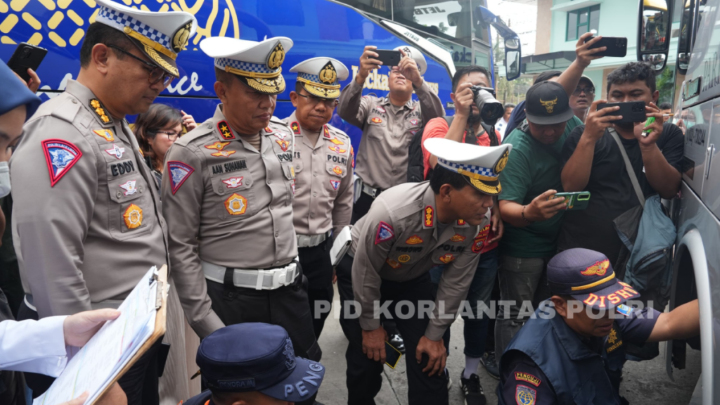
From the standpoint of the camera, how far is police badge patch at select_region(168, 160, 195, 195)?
1969 millimetres

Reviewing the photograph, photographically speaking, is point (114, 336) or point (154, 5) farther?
point (154, 5)

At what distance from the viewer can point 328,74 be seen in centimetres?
306

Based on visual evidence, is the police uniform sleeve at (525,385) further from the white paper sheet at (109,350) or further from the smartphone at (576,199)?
the white paper sheet at (109,350)

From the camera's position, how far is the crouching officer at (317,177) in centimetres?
300

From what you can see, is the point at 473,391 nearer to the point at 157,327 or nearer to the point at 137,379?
the point at 137,379

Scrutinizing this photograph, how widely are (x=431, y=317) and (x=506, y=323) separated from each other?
2.02 feet

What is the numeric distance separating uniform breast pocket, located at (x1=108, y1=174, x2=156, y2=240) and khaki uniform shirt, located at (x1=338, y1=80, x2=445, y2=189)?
85.3 inches

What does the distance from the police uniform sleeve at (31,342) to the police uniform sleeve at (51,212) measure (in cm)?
18

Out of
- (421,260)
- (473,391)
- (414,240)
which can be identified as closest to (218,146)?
(414,240)

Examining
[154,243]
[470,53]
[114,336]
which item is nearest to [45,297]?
[154,243]

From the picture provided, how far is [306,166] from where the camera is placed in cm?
306

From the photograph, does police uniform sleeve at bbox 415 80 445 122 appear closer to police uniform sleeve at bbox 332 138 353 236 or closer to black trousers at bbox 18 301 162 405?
police uniform sleeve at bbox 332 138 353 236

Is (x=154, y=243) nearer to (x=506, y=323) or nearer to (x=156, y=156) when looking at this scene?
(x=156, y=156)

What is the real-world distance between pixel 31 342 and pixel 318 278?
1.91 metres
